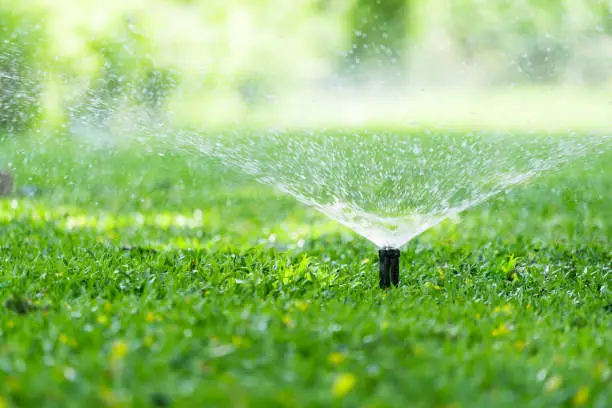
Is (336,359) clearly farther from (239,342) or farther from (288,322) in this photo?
(288,322)

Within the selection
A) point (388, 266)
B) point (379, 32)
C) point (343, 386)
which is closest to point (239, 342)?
point (343, 386)

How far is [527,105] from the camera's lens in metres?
8.11

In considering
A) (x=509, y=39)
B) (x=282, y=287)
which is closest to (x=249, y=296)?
(x=282, y=287)

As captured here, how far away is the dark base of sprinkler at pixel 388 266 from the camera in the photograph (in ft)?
15.7

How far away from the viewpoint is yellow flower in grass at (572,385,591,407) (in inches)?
111

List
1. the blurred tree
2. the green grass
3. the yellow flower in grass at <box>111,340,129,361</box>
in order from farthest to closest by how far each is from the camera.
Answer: the blurred tree < the yellow flower in grass at <box>111,340,129,361</box> < the green grass

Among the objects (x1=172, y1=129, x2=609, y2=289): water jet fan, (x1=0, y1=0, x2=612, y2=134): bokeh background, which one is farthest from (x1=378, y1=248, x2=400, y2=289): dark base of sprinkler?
(x1=0, y1=0, x2=612, y2=134): bokeh background

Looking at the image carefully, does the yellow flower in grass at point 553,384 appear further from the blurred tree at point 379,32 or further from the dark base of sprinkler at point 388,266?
Result: the blurred tree at point 379,32

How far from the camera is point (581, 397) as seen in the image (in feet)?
9.31

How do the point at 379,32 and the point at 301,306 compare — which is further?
the point at 379,32

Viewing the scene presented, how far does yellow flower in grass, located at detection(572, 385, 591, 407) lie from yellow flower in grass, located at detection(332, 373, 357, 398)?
0.69 m

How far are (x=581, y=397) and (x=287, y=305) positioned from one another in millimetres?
1609

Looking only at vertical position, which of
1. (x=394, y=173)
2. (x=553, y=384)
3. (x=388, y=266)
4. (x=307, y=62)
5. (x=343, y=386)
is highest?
(x=343, y=386)

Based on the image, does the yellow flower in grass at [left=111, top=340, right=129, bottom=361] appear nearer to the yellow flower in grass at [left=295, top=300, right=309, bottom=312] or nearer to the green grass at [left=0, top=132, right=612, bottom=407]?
the green grass at [left=0, top=132, right=612, bottom=407]
